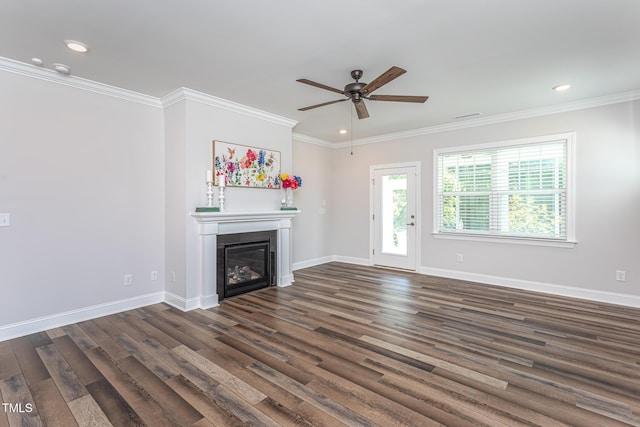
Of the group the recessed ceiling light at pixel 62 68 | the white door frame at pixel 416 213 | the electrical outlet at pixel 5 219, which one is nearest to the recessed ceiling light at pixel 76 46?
the recessed ceiling light at pixel 62 68

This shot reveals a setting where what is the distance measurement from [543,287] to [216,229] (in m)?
4.72

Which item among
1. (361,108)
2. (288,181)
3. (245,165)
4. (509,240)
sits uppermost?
(361,108)

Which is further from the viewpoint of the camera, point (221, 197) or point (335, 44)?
point (221, 197)

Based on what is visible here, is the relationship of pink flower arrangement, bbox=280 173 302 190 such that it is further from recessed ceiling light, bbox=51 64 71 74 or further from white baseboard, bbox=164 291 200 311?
recessed ceiling light, bbox=51 64 71 74

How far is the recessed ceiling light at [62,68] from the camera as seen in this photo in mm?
3090

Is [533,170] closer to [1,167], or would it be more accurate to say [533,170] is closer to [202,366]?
[202,366]

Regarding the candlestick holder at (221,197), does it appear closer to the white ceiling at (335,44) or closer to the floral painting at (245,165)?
the floral painting at (245,165)

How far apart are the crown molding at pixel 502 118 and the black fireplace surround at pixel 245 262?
7.86 feet

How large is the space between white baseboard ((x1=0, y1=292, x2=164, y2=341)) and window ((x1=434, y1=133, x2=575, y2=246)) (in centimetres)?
469

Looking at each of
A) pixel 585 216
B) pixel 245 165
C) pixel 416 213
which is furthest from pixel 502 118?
pixel 245 165

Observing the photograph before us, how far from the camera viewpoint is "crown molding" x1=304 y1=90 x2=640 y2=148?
4020 millimetres

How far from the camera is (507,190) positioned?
4.87m

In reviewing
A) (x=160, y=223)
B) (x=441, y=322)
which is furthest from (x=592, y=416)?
(x=160, y=223)

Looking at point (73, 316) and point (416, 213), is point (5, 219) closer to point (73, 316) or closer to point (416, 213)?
point (73, 316)
